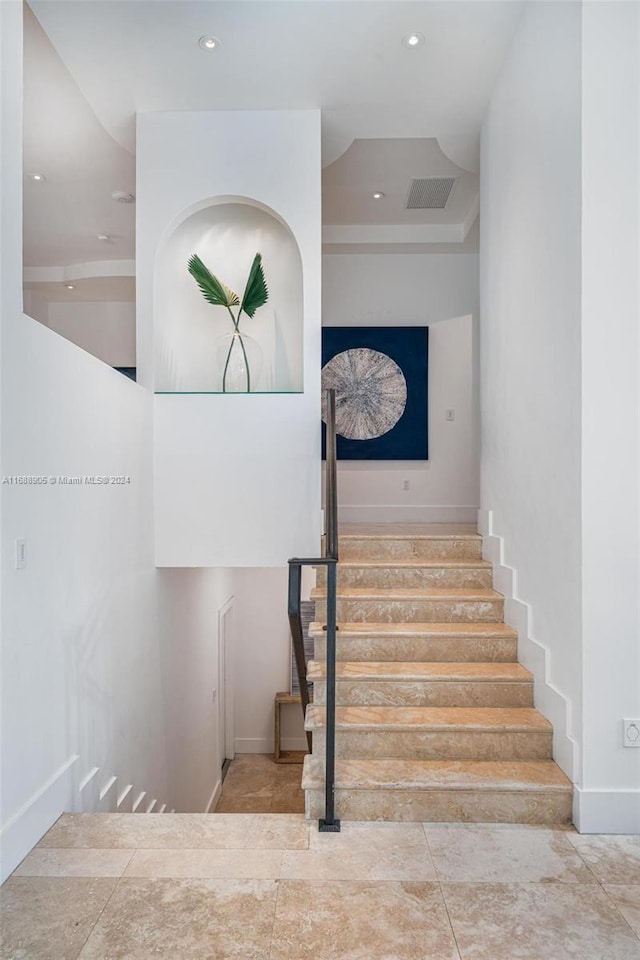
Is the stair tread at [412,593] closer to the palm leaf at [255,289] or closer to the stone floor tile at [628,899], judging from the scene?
the stone floor tile at [628,899]

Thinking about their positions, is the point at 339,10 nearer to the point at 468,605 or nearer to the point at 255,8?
the point at 255,8

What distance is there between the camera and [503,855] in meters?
2.06

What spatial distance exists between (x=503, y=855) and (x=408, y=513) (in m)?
3.86

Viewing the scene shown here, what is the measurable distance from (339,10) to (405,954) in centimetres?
363

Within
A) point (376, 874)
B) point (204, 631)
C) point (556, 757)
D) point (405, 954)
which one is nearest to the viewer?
point (405, 954)

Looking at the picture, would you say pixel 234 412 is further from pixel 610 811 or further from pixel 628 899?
pixel 628 899

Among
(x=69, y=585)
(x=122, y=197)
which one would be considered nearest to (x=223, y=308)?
(x=122, y=197)

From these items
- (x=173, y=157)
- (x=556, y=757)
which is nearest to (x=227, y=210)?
(x=173, y=157)

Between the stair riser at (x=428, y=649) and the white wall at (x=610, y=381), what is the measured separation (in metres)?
0.79

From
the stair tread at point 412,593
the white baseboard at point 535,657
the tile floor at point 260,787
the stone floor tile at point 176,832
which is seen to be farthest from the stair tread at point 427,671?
the tile floor at point 260,787

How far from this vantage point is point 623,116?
2.25 m

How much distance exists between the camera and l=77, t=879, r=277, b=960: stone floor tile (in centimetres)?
162

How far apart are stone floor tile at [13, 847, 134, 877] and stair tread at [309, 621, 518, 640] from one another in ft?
4.08

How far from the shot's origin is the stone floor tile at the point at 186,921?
1.62 meters
